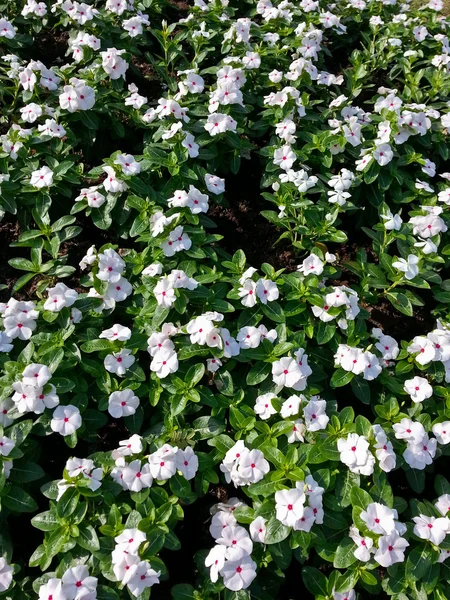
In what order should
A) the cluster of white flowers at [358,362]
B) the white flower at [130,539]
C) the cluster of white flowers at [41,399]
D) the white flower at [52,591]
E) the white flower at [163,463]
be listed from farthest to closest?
the cluster of white flowers at [358,362] → the cluster of white flowers at [41,399] → the white flower at [163,463] → the white flower at [130,539] → the white flower at [52,591]

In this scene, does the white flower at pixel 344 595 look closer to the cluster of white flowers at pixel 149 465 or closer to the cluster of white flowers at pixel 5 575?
the cluster of white flowers at pixel 149 465

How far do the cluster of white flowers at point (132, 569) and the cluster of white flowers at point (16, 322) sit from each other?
1120 mm

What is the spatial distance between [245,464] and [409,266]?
1.55m

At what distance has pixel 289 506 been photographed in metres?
2.28

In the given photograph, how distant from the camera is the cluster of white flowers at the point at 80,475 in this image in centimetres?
230

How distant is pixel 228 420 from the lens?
282 centimetres

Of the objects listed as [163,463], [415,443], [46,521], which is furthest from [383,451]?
[46,521]

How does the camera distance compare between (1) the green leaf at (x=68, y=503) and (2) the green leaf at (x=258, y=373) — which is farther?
(2) the green leaf at (x=258, y=373)

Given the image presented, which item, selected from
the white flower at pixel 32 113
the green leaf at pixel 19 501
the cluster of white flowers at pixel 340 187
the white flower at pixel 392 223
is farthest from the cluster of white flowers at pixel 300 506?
the white flower at pixel 32 113

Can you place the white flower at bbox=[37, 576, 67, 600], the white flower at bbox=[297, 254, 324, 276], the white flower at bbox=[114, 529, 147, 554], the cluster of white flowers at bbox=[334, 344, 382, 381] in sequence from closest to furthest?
the white flower at bbox=[37, 576, 67, 600]
the white flower at bbox=[114, 529, 147, 554]
the cluster of white flowers at bbox=[334, 344, 382, 381]
the white flower at bbox=[297, 254, 324, 276]

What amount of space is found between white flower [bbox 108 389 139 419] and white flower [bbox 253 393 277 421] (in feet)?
1.86

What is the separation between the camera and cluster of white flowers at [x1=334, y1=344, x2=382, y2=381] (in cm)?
284

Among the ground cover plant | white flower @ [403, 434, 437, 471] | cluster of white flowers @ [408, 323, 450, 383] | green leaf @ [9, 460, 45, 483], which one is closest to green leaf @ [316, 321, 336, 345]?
the ground cover plant

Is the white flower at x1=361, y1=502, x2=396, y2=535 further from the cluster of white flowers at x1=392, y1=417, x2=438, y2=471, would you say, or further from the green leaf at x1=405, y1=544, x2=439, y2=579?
the cluster of white flowers at x1=392, y1=417, x2=438, y2=471
